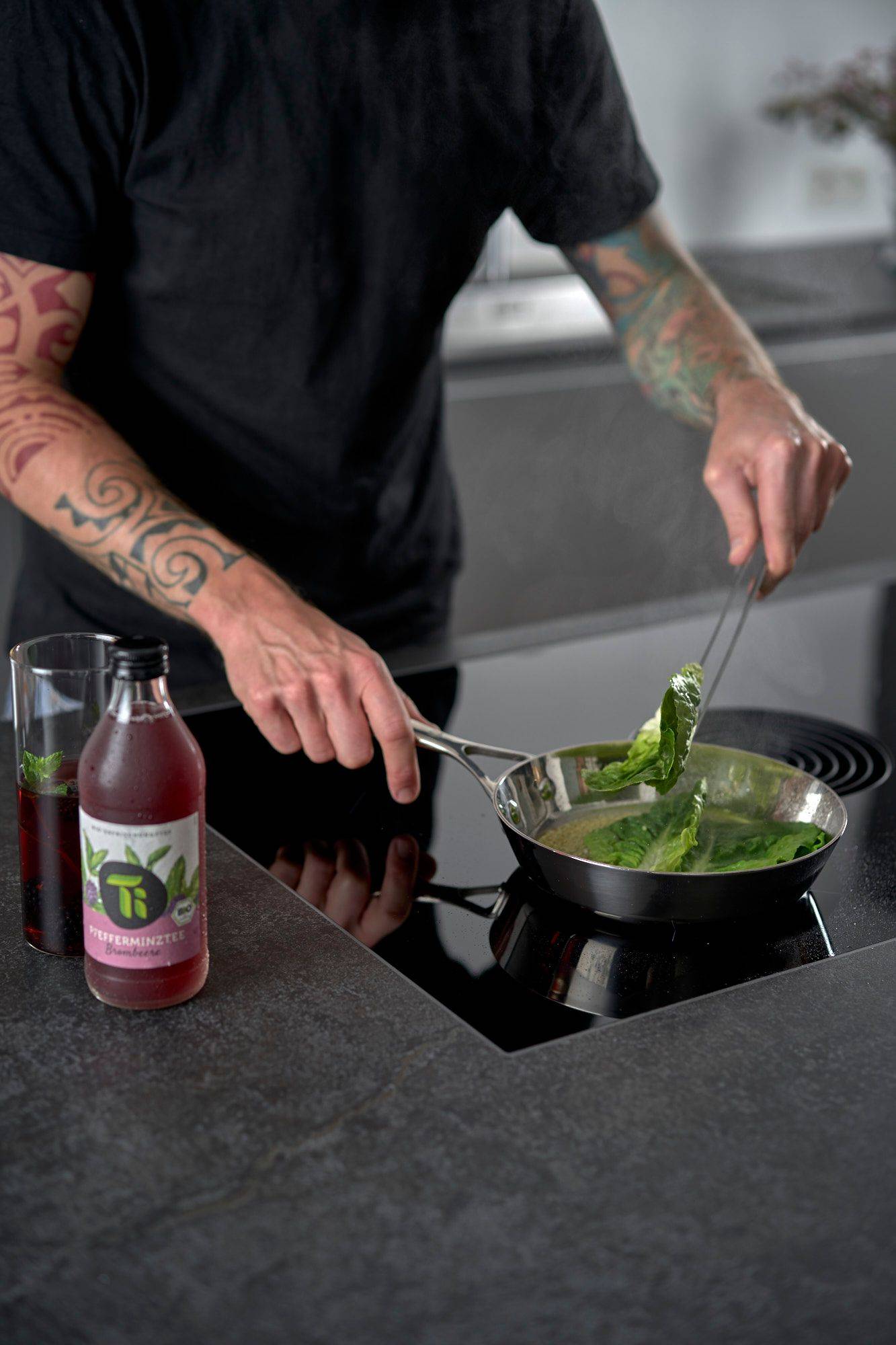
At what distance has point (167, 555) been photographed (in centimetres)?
111

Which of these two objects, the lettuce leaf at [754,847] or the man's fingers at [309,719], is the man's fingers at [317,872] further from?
the lettuce leaf at [754,847]

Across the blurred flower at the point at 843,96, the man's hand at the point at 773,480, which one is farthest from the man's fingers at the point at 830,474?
the blurred flower at the point at 843,96

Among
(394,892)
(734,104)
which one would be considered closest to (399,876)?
(394,892)

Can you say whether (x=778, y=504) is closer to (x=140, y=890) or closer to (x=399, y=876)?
(x=399, y=876)

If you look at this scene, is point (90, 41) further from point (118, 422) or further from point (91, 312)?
point (118, 422)

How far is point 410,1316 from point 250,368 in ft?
3.29

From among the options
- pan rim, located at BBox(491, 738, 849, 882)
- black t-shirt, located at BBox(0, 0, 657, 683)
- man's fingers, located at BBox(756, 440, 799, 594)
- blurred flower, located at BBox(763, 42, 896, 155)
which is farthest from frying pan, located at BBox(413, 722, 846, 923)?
blurred flower, located at BBox(763, 42, 896, 155)

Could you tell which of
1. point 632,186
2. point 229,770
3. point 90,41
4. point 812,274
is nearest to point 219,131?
point 90,41

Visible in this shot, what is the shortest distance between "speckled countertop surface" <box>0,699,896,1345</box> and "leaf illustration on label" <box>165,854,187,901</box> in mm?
82

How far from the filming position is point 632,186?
1.51 m

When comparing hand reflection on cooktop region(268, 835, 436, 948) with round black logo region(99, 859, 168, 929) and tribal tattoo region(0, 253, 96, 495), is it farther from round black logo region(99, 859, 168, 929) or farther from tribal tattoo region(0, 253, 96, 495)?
tribal tattoo region(0, 253, 96, 495)

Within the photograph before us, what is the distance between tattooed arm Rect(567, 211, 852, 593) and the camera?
119 centimetres

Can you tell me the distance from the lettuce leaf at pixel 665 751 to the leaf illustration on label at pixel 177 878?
1.06 feet

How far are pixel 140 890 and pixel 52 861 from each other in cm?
12
